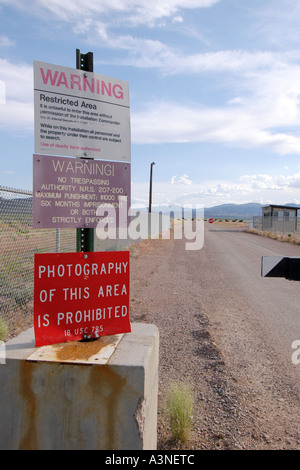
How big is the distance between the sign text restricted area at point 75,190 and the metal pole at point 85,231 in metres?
0.08

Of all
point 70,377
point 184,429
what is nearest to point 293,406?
point 184,429

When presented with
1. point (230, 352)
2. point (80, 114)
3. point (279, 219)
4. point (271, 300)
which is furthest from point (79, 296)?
point (279, 219)

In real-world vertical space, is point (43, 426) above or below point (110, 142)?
below

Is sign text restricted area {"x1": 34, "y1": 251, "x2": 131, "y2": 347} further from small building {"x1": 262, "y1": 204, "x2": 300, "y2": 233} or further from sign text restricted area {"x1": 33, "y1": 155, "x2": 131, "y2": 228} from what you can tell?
small building {"x1": 262, "y1": 204, "x2": 300, "y2": 233}

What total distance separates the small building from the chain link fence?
29.6 meters

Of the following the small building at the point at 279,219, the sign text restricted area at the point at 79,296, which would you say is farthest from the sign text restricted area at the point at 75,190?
the small building at the point at 279,219

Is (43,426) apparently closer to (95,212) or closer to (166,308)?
(95,212)

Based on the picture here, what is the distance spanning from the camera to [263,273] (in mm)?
2592

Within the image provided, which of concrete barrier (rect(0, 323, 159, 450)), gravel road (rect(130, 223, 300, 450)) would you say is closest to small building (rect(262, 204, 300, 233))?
gravel road (rect(130, 223, 300, 450))

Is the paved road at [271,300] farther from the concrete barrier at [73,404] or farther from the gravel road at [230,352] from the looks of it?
the concrete barrier at [73,404]

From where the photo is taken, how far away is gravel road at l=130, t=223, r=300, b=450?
333cm
